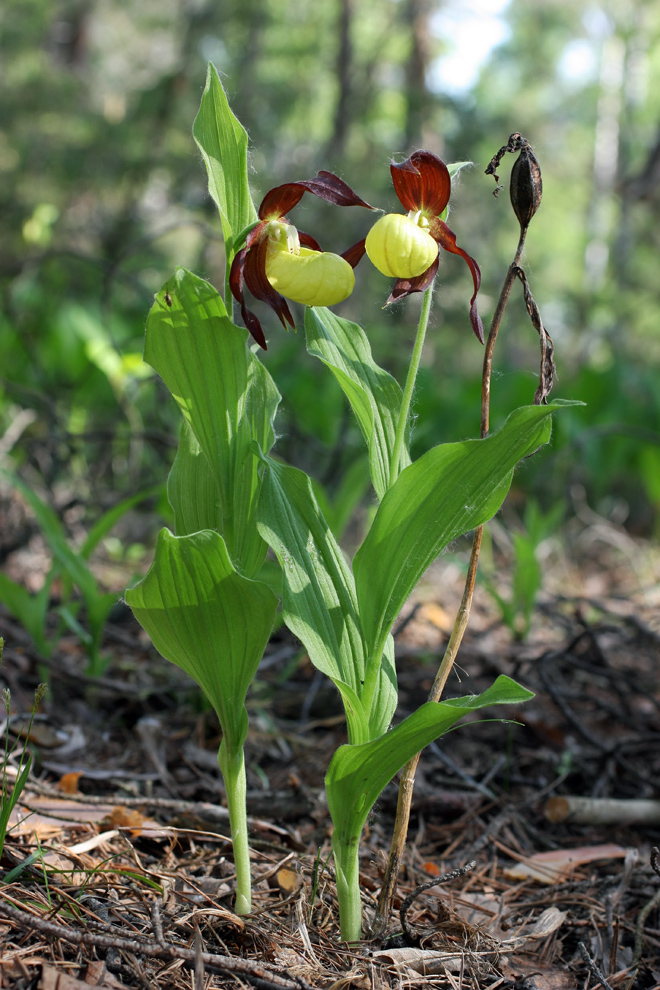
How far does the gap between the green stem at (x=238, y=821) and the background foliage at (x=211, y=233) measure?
0.63 meters

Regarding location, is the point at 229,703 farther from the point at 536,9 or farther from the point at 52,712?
the point at 536,9

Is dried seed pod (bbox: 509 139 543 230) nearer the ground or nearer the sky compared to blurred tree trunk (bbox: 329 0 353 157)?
nearer the ground

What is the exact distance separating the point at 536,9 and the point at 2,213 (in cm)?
1513

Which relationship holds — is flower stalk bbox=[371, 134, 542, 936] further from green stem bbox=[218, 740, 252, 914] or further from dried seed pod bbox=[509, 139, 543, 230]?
green stem bbox=[218, 740, 252, 914]

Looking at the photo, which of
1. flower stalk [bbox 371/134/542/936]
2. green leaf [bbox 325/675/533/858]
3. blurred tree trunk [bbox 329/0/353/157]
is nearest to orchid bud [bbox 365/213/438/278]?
flower stalk [bbox 371/134/542/936]

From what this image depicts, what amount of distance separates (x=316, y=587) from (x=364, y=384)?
30 cm

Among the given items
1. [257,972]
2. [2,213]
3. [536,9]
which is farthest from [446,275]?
[536,9]

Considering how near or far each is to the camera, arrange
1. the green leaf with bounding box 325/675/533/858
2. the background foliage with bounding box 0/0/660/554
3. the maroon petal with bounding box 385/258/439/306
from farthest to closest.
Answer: the background foliage with bounding box 0/0/660/554 < the maroon petal with bounding box 385/258/439/306 < the green leaf with bounding box 325/675/533/858

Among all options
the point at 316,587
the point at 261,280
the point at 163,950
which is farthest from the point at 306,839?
the point at 261,280

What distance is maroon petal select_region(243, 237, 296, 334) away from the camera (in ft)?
2.95

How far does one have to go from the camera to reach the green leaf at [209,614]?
2.71ft

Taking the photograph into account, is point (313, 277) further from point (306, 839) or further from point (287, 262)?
point (306, 839)

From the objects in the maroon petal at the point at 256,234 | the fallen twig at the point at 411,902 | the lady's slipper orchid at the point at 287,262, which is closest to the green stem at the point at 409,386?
the lady's slipper orchid at the point at 287,262

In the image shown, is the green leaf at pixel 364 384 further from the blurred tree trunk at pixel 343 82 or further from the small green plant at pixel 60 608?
the blurred tree trunk at pixel 343 82
